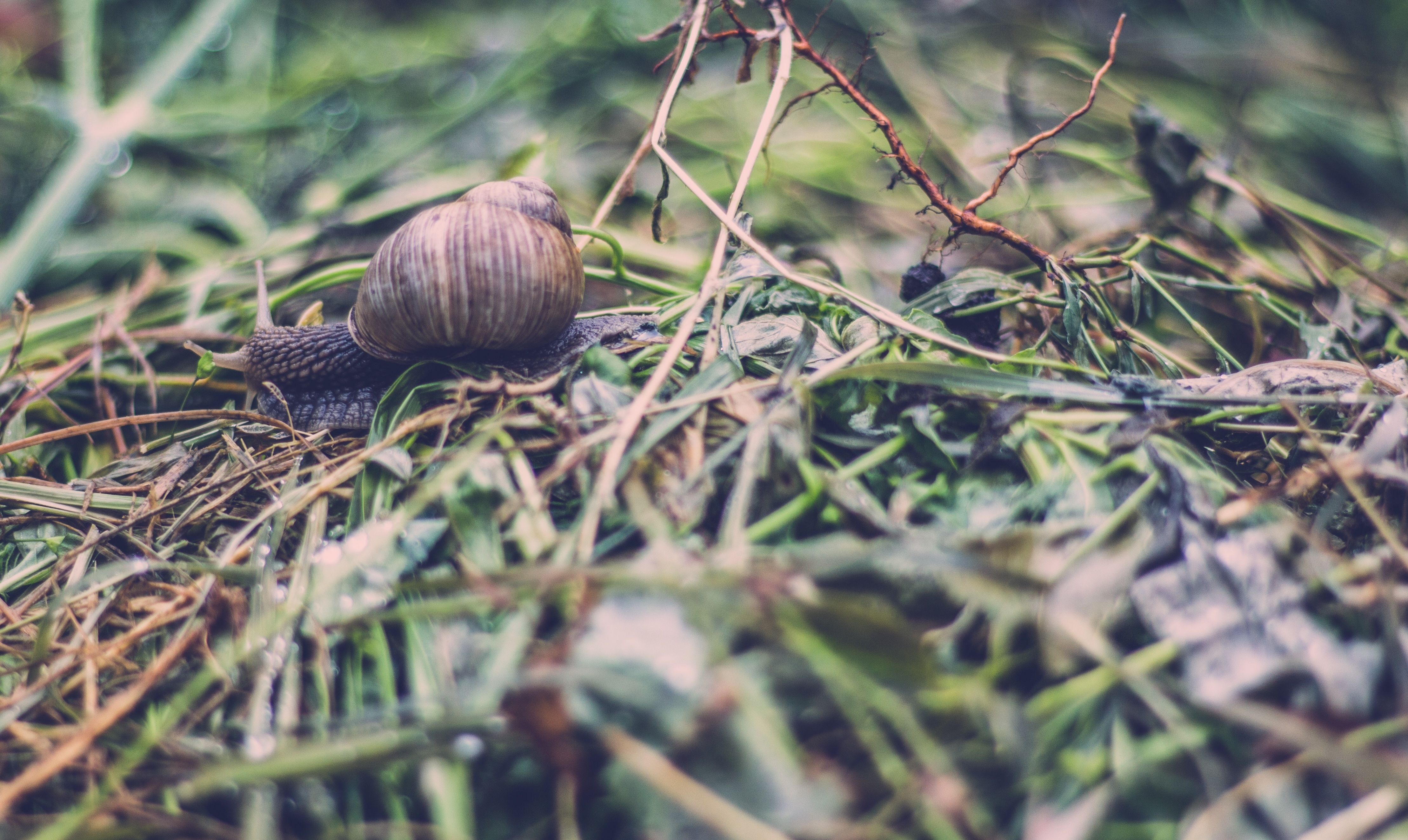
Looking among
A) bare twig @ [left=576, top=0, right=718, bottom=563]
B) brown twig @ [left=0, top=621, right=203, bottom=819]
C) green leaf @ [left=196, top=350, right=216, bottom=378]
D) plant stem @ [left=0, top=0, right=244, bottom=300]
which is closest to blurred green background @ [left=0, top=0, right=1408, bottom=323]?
plant stem @ [left=0, top=0, right=244, bottom=300]

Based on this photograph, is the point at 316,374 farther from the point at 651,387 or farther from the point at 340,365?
the point at 651,387

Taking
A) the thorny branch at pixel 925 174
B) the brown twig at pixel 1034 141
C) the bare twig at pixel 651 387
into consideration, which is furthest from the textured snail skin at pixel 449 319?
the brown twig at pixel 1034 141

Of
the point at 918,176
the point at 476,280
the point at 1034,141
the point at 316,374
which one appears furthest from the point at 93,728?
the point at 1034,141

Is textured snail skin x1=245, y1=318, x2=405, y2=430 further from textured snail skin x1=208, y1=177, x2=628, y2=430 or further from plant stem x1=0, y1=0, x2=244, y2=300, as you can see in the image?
plant stem x1=0, y1=0, x2=244, y2=300

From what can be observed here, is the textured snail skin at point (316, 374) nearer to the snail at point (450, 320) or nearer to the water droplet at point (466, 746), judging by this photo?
the snail at point (450, 320)

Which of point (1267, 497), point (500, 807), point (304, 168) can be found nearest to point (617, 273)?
point (500, 807)

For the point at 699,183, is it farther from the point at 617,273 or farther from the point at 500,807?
the point at 500,807

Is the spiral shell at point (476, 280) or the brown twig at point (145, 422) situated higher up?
the spiral shell at point (476, 280)
